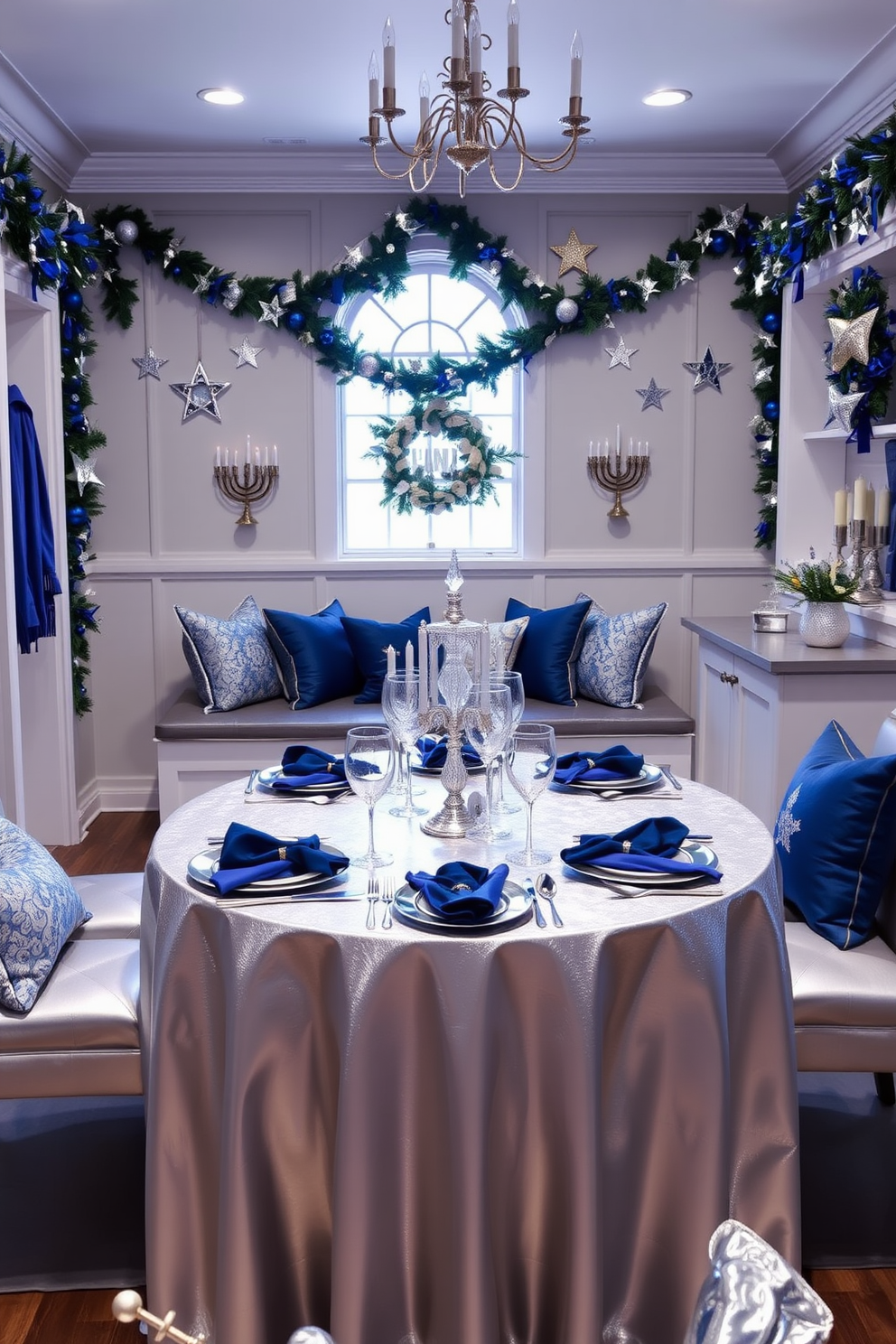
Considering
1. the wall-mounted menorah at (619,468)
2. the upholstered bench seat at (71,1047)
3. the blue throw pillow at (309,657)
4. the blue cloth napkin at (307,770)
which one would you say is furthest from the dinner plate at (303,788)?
the wall-mounted menorah at (619,468)

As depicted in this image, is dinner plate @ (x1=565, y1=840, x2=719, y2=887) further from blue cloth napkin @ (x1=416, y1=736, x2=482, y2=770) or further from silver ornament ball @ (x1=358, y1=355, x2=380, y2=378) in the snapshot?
silver ornament ball @ (x1=358, y1=355, x2=380, y2=378)

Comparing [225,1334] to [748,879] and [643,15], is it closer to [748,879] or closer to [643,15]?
[748,879]

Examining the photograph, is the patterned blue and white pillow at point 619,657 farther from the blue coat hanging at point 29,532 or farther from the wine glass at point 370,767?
the wine glass at point 370,767

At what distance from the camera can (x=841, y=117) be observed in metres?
4.32

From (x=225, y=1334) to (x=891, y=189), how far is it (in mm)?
3425

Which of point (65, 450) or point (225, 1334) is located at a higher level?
point (65, 450)

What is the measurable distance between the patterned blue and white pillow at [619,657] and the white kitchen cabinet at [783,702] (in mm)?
426

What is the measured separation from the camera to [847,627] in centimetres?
395

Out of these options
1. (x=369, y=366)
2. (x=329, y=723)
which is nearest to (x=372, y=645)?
(x=329, y=723)

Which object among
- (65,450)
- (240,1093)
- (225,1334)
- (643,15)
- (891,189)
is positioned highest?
(643,15)

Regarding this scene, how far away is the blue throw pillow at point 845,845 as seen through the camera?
2291 mm

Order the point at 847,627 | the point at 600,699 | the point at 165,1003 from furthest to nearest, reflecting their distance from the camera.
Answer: the point at 600,699, the point at 847,627, the point at 165,1003

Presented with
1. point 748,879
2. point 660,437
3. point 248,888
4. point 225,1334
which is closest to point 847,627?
point 660,437

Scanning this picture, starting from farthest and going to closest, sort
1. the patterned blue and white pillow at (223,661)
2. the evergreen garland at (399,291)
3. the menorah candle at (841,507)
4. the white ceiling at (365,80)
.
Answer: the evergreen garland at (399,291), the patterned blue and white pillow at (223,661), the menorah candle at (841,507), the white ceiling at (365,80)
